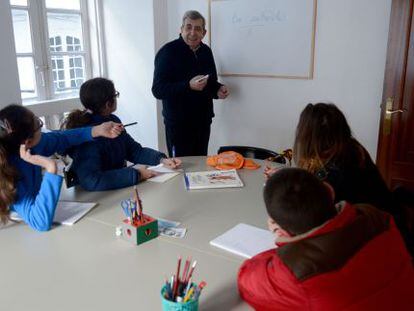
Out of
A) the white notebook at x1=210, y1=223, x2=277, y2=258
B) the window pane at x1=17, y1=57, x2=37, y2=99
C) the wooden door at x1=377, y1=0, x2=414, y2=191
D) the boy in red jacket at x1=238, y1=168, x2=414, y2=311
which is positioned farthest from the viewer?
the window pane at x1=17, y1=57, x2=37, y2=99

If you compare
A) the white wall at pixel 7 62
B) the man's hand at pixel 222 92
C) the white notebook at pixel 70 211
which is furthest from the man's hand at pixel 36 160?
the man's hand at pixel 222 92

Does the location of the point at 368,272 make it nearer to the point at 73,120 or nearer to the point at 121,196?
the point at 121,196

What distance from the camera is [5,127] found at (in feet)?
5.33

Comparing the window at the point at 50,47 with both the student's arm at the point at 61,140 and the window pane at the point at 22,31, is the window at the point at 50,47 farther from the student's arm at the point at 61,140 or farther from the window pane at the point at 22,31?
the student's arm at the point at 61,140

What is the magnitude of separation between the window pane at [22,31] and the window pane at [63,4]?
0.28 metres

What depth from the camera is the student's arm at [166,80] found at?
3.17m

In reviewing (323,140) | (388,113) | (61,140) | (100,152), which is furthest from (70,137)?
(388,113)

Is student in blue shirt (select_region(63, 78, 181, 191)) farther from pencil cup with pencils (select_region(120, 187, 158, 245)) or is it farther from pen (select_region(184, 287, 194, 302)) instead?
pen (select_region(184, 287, 194, 302))

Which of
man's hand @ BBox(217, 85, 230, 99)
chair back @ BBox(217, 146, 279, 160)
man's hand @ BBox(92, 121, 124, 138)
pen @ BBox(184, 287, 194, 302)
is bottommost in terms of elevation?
chair back @ BBox(217, 146, 279, 160)

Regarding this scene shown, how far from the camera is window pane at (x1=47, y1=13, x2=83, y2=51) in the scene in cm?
391

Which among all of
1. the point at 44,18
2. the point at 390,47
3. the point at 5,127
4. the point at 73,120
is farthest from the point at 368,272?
the point at 44,18

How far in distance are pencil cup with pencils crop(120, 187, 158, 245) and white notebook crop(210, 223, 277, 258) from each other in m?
0.23

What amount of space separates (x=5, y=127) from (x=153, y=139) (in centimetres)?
257

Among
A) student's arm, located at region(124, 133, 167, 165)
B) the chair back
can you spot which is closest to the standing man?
the chair back
